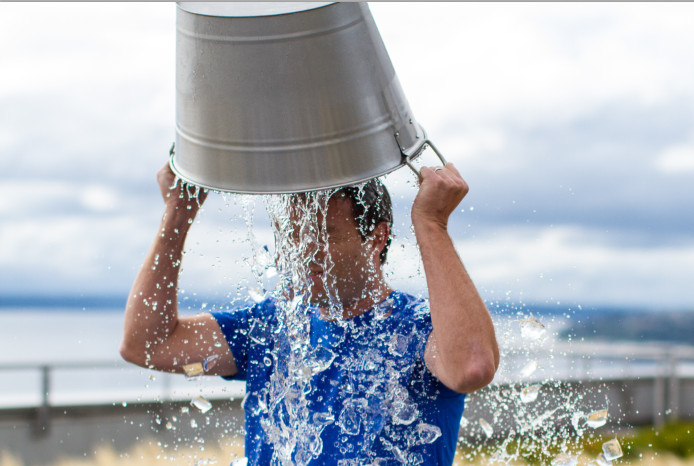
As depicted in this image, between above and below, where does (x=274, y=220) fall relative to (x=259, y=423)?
above

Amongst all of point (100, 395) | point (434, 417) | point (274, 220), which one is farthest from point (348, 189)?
point (100, 395)

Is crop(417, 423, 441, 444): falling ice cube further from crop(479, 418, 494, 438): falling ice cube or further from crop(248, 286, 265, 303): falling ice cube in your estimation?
crop(248, 286, 265, 303): falling ice cube

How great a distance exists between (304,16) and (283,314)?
0.86 metres

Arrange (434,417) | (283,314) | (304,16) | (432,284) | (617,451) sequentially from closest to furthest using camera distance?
(304,16) < (432,284) < (434,417) < (283,314) < (617,451)

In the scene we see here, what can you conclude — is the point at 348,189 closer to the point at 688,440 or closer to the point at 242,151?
the point at 242,151

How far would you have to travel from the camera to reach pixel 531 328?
73.7 inches

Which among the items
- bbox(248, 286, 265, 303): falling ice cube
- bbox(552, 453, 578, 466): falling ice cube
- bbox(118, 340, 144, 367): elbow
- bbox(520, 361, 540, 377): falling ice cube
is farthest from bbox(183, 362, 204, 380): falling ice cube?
bbox(552, 453, 578, 466): falling ice cube

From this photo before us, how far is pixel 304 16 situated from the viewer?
117 centimetres

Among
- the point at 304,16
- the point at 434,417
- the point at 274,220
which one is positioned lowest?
the point at 434,417

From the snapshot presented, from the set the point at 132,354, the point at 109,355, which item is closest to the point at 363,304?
the point at 132,354

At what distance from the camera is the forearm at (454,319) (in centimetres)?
133

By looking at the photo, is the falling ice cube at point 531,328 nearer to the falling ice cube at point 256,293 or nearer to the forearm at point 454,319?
the forearm at point 454,319

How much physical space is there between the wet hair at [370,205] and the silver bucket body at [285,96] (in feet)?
1.17

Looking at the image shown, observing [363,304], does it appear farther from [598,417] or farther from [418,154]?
[598,417]
